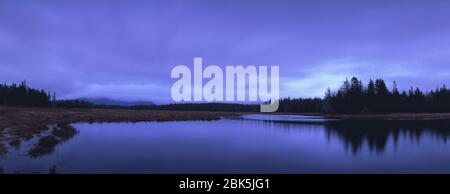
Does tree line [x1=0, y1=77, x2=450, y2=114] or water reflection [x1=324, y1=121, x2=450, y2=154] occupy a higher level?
tree line [x1=0, y1=77, x2=450, y2=114]

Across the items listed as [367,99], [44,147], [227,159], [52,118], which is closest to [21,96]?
[52,118]

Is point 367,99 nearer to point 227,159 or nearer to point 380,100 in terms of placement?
point 380,100

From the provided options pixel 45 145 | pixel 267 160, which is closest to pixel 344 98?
pixel 267 160

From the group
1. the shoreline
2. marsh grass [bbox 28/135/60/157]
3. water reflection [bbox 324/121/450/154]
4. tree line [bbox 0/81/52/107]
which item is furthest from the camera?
tree line [bbox 0/81/52/107]

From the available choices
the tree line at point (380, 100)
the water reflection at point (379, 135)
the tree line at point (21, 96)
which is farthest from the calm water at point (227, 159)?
the tree line at point (21, 96)

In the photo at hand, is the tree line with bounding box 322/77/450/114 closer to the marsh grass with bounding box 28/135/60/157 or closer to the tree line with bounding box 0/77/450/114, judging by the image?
the tree line with bounding box 0/77/450/114

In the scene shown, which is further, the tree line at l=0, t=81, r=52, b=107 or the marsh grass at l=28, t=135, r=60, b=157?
the tree line at l=0, t=81, r=52, b=107

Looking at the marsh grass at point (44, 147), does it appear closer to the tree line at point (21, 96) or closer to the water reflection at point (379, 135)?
the water reflection at point (379, 135)

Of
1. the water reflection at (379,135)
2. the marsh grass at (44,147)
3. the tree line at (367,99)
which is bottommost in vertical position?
the water reflection at (379,135)

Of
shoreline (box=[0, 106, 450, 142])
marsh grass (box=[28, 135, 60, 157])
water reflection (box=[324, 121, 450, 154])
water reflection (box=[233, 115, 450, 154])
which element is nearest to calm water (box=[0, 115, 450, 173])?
marsh grass (box=[28, 135, 60, 157])
